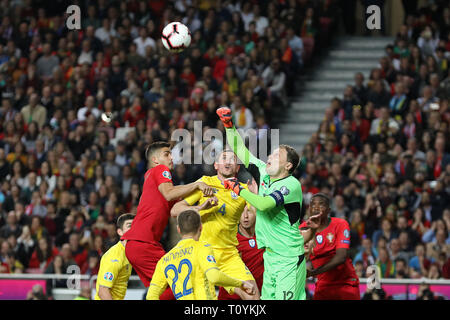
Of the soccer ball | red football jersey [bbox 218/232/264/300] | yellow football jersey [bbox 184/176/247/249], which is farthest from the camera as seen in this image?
the soccer ball

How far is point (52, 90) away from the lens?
63.4 ft

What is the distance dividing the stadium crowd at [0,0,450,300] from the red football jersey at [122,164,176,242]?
534cm

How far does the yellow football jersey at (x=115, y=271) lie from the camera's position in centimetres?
918

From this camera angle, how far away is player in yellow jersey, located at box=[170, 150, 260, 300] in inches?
360

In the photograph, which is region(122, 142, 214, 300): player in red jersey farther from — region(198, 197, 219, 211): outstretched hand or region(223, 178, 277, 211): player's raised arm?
region(223, 178, 277, 211): player's raised arm

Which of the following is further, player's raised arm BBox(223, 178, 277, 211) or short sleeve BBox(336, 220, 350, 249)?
short sleeve BBox(336, 220, 350, 249)

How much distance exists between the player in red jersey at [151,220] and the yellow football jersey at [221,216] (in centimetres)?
42

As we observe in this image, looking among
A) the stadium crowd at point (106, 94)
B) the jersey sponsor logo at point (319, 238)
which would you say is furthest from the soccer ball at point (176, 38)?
the jersey sponsor logo at point (319, 238)

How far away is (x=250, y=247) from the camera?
1016cm

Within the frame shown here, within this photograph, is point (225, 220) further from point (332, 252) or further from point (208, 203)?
point (332, 252)

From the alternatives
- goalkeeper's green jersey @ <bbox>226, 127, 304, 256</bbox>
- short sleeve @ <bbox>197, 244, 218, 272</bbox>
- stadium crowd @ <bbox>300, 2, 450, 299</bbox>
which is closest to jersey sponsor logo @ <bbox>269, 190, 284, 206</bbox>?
goalkeeper's green jersey @ <bbox>226, 127, 304, 256</bbox>

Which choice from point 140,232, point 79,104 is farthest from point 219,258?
point 79,104

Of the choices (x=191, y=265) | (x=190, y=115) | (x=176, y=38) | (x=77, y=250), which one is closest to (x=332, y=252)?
(x=191, y=265)

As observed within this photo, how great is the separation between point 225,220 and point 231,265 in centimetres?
47
